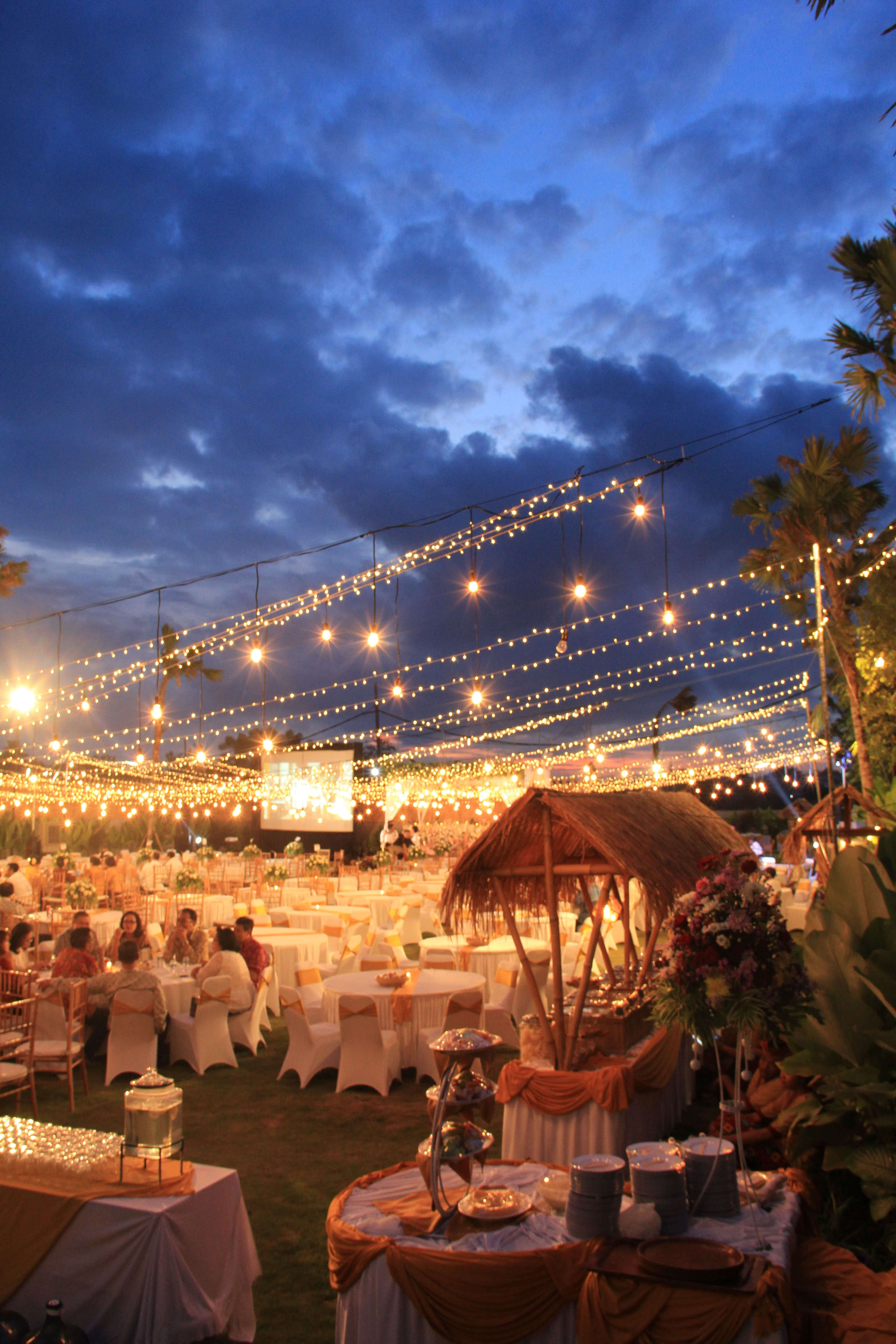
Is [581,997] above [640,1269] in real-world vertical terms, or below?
above

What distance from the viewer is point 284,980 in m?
10.8

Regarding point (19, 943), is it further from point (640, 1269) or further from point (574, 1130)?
point (640, 1269)

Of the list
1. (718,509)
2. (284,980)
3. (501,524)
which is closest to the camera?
(501,524)

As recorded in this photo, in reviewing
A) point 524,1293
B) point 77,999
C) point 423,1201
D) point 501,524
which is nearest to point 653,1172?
point 524,1293

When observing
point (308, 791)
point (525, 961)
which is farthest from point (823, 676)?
point (308, 791)

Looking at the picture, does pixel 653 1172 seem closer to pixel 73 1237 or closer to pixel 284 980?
pixel 73 1237

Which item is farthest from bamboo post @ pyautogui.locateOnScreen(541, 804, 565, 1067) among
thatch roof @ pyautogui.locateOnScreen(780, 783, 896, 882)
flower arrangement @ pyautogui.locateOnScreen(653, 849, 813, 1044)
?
thatch roof @ pyautogui.locateOnScreen(780, 783, 896, 882)

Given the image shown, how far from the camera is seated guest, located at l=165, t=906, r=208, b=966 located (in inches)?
364

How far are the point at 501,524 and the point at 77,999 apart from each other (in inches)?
244

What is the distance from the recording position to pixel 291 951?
35.2 ft

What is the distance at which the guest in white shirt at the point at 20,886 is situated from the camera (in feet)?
45.6

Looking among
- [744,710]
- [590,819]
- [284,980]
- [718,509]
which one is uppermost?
[718,509]

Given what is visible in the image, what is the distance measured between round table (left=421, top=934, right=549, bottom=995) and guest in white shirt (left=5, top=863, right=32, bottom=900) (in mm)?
7221

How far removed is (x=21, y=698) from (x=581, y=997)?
1047cm
